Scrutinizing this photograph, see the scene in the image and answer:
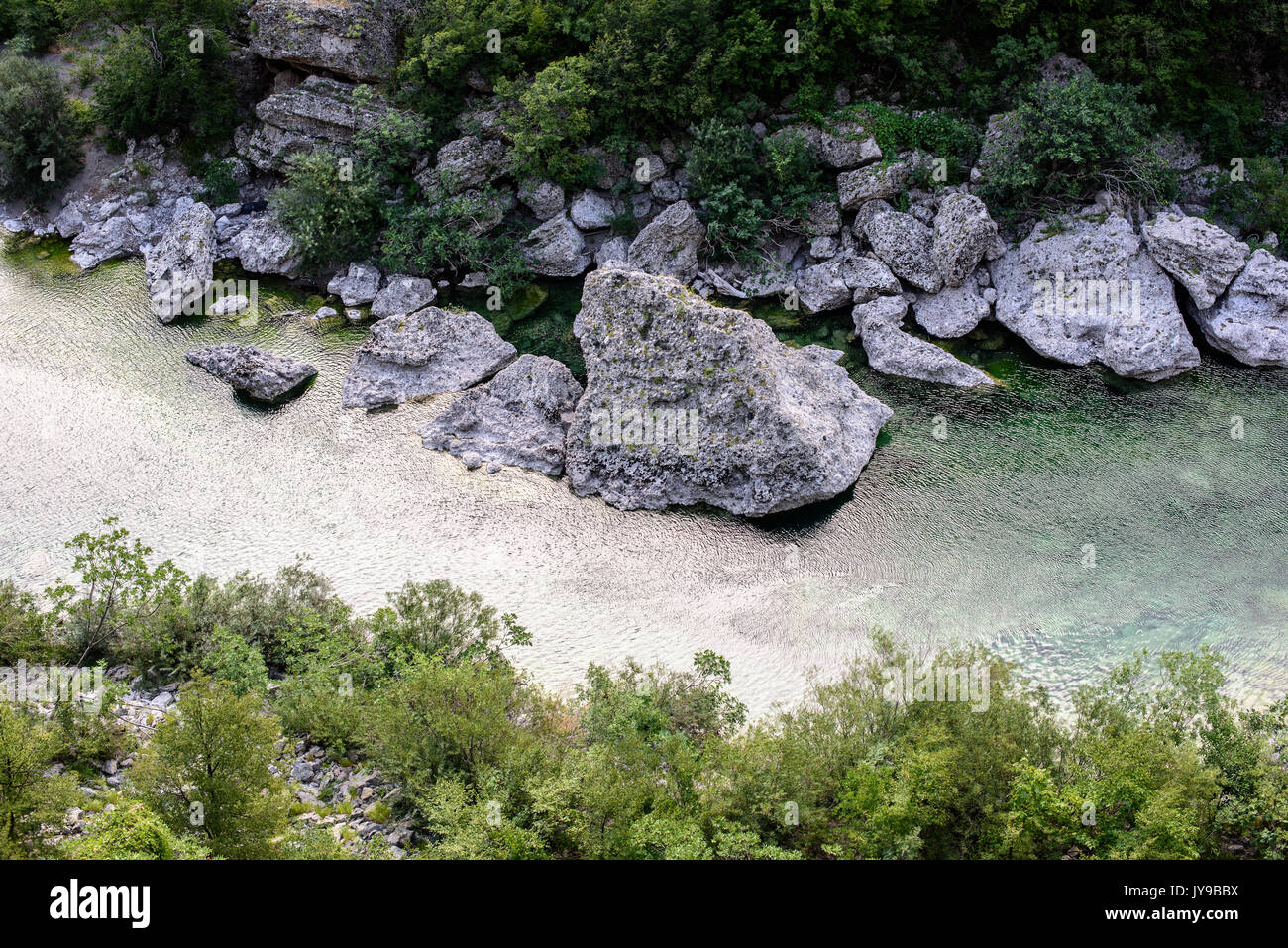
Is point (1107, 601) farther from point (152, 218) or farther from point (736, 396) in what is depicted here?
point (152, 218)

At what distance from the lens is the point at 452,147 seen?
36.9 m

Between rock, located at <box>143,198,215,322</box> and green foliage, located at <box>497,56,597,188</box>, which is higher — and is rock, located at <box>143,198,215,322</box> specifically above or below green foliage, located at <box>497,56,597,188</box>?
below

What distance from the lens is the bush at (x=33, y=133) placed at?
3819 centimetres

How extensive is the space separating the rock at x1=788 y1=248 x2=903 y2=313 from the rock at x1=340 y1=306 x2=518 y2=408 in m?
9.53

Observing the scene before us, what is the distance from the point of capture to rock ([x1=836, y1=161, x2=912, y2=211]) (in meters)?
35.2

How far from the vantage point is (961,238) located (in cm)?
3344

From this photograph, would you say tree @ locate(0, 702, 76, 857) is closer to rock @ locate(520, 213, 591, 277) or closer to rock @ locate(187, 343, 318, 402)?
rock @ locate(187, 343, 318, 402)

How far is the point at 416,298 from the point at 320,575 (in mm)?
12627

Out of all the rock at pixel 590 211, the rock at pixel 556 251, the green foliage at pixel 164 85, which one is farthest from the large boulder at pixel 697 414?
the green foliage at pixel 164 85

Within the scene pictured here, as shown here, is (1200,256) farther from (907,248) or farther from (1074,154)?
(907,248)

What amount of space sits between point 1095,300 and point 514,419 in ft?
62.0

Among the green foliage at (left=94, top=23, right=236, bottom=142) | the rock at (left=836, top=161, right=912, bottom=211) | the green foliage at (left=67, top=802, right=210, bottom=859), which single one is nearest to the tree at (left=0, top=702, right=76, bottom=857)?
the green foliage at (left=67, top=802, right=210, bottom=859)

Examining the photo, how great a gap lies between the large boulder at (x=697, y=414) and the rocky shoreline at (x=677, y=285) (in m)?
0.06

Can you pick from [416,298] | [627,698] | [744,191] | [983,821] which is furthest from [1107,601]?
[416,298]
